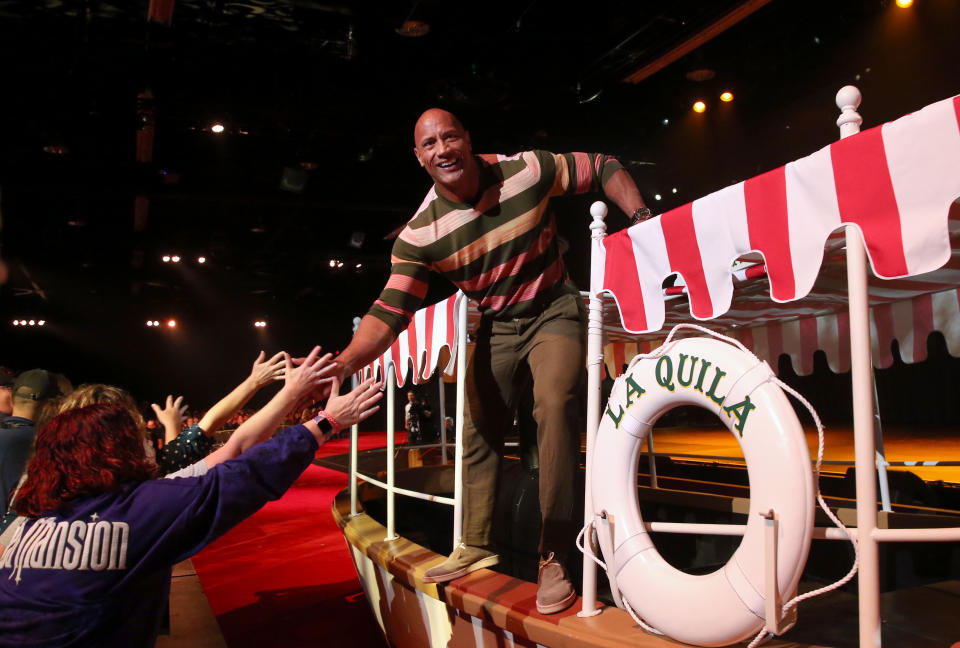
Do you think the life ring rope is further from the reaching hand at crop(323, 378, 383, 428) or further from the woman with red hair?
the woman with red hair

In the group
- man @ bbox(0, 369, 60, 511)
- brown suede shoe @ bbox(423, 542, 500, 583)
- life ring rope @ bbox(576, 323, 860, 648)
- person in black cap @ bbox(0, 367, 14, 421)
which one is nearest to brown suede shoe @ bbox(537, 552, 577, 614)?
life ring rope @ bbox(576, 323, 860, 648)

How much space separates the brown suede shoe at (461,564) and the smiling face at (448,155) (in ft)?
3.94

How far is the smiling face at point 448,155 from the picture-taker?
2025mm

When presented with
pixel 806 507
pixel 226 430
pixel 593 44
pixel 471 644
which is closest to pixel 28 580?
pixel 471 644

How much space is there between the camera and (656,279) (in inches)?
68.2

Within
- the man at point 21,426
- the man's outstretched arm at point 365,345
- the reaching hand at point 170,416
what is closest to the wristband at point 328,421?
the man's outstretched arm at point 365,345

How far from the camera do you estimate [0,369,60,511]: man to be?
2.46 meters

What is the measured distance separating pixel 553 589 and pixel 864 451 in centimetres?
93

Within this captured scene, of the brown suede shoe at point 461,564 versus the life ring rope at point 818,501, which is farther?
the brown suede shoe at point 461,564

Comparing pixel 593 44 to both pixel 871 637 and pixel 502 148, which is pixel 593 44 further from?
pixel 871 637

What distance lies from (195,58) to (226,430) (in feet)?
30.9

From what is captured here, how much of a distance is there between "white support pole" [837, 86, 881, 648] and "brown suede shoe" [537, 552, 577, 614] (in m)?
0.77

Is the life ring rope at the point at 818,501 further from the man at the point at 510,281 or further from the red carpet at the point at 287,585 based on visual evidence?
the red carpet at the point at 287,585

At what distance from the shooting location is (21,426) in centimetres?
256
